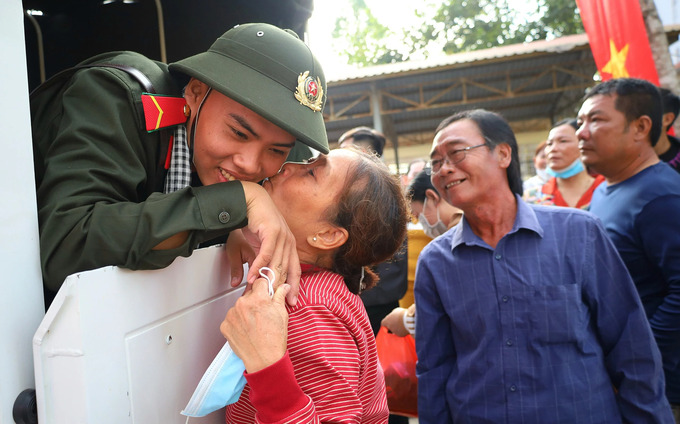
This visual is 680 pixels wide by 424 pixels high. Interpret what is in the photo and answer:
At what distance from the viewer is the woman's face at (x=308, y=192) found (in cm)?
154

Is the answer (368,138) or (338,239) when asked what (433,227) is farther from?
(338,239)

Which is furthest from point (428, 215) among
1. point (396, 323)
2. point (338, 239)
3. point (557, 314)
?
point (338, 239)

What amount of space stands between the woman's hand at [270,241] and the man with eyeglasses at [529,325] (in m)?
1.16

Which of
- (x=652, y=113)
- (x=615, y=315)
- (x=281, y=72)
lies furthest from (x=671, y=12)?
(x=281, y=72)

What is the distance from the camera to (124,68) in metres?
1.33

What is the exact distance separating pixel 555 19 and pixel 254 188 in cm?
2864

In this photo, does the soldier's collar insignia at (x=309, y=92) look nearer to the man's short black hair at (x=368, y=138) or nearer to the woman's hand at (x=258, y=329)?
the woman's hand at (x=258, y=329)

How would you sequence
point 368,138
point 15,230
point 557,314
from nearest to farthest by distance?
point 15,230, point 557,314, point 368,138

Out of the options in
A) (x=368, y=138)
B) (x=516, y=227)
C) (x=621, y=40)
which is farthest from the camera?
(x=621, y=40)

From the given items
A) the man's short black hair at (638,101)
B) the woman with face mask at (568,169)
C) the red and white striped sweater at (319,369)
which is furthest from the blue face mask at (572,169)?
the red and white striped sweater at (319,369)

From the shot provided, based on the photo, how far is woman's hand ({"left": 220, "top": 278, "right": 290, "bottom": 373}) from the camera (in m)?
1.08

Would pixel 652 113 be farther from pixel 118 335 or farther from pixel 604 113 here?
pixel 118 335

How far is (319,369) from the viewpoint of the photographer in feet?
3.91

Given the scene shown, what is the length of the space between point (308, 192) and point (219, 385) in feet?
2.15
